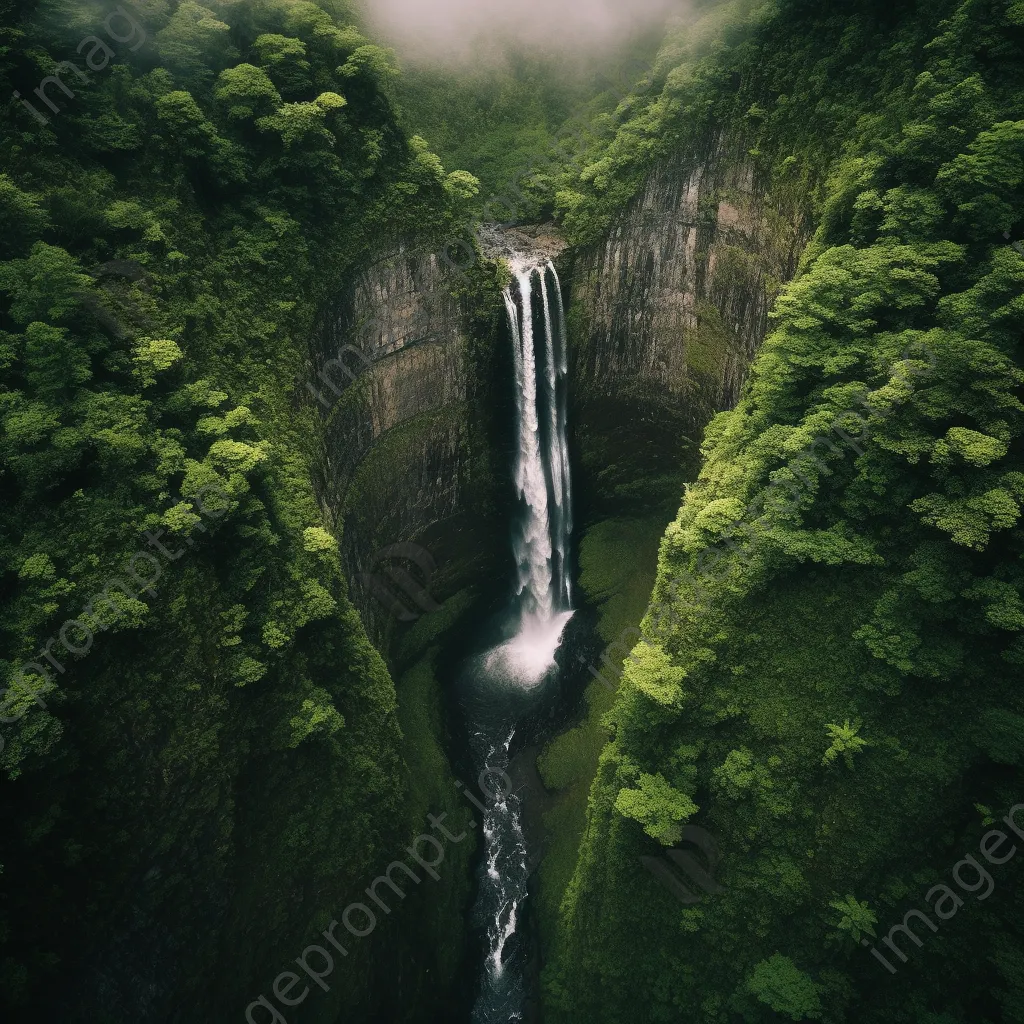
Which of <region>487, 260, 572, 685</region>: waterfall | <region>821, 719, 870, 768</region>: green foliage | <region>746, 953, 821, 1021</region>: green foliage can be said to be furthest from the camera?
<region>487, 260, 572, 685</region>: waterfall

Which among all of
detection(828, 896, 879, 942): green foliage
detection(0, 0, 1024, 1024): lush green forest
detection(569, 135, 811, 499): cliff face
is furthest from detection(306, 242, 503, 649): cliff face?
detection(828, 896, 879, 942): green foliage

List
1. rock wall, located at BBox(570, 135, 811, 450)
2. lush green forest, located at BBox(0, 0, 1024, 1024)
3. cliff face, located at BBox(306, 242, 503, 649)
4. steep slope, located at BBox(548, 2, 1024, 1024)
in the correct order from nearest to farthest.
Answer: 1. lush green forest, located at BBox(0, 0, 1024, 1024)
2. steep slope, located at BBox(548, 2, 1024, 1024)
3. cliff face, located at BBox(306, 242, 503, 649)
4. rock wall, located at BBox(570, 135, 811, 450)

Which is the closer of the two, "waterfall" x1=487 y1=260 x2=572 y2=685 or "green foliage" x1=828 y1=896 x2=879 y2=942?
"green foliage" x1=828 y1=896 x2=879 y2=942

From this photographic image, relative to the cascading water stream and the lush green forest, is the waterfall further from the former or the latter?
the lush green forest

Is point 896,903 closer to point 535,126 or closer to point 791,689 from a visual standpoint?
point 791,689

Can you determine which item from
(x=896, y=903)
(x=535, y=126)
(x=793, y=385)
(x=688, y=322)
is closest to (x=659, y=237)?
(x=688, y=322)

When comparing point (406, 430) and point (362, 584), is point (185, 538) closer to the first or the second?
point (362, 584)

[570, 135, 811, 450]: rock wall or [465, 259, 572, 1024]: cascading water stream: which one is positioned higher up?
[570, 135, 811, 450]: rock wall
